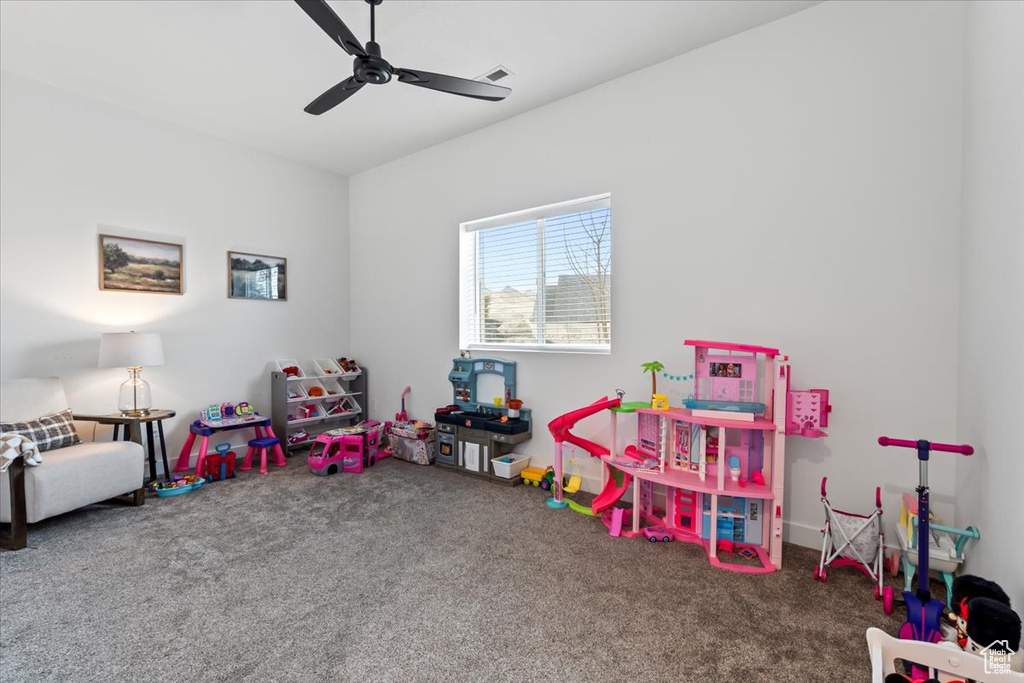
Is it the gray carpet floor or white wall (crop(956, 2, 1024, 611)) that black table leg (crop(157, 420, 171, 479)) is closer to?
the gray carpet floor

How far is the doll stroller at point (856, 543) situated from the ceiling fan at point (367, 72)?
280cm

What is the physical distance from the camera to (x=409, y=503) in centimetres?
315

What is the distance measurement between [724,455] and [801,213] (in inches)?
56.1

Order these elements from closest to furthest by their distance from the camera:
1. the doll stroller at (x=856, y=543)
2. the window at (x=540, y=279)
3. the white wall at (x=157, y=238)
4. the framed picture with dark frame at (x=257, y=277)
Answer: the doll stroller at (x=856, y=543) < the white wall at (x=157, y=238) < the window at (x=540, y=279) < the framed picture with dark frame at (x=257, y=277)

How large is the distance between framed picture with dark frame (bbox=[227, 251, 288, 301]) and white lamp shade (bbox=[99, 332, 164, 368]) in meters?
1.05

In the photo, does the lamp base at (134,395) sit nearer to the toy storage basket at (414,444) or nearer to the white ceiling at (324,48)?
the toy storage basket at (414,444)

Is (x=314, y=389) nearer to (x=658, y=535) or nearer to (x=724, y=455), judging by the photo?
(x=658, y=535)

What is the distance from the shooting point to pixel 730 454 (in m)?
2.59

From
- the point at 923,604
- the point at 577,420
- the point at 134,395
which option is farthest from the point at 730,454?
the point at 134,395

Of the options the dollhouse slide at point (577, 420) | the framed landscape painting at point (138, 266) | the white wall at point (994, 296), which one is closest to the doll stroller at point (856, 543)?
the white wall at point (994, 296)

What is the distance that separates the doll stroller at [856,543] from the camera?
208 centimetres

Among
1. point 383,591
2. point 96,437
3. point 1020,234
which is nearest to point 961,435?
point 1020,234

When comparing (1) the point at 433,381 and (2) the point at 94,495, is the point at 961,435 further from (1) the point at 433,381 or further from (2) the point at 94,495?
(2) the point at 94,495

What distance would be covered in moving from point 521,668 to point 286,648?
0.90 metres
